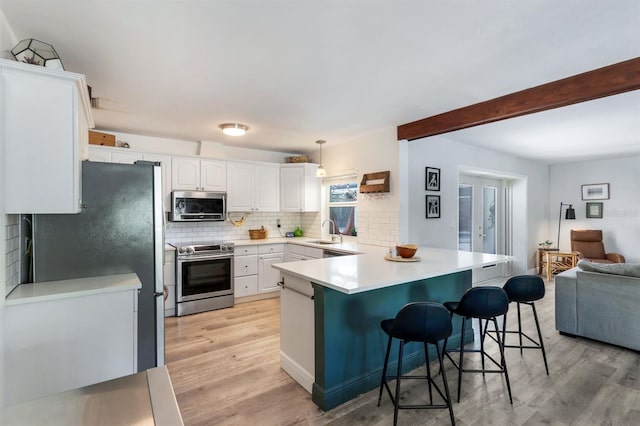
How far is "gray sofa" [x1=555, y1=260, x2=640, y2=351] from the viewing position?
303cm

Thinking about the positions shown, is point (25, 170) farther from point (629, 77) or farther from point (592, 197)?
point (592, 197)

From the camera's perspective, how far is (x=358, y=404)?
222 cm

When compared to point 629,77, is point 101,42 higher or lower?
higher

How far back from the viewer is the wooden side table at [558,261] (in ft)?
19.6

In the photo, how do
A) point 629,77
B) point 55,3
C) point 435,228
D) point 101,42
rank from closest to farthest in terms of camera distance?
point 55,3, point 101,42, point 629,77, point 435,228

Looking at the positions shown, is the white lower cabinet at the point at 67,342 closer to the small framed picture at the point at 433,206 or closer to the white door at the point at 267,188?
the white door at the point at 267,188

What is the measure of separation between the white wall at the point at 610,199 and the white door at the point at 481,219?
1.71 metres

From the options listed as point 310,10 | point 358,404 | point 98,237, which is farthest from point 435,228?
point 98,237

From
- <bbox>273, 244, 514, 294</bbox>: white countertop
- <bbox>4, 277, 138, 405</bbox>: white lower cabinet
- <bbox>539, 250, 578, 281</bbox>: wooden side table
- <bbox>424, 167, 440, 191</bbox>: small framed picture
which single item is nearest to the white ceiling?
<bbox>424, 167, 440, 191</bbox>: small framed picture

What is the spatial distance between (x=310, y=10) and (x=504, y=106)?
2.27 meters

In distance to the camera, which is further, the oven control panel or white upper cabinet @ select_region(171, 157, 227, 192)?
white upper cabinet @ select_region(171, 157, 227, 192)

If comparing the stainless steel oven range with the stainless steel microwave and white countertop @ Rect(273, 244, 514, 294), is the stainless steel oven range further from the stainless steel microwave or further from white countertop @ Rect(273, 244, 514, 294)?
white countertop @ Rect(273, 244, 514, 294)

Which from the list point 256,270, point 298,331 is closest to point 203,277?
point 256,270

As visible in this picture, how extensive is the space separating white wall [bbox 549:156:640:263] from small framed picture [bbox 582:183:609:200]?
0.06 m
